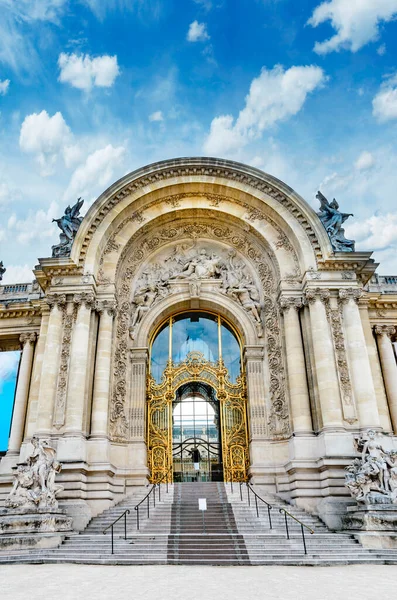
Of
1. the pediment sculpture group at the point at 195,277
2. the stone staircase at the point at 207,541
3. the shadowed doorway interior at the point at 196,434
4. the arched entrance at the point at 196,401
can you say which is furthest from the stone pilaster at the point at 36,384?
the shadowed doorway interior at the point at 196,434

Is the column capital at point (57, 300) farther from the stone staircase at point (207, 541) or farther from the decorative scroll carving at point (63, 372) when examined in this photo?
the stone staircase at point (207, 541)

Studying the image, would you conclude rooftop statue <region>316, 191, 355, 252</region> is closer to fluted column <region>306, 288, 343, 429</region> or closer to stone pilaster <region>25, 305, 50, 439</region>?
fluted column <region>306, 288, 343, 429</region>

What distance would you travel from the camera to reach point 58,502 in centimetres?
1391

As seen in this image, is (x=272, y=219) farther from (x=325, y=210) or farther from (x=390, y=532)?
(x=390, y=532)

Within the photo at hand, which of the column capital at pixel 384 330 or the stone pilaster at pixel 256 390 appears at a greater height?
the column capital at pixel 384 330

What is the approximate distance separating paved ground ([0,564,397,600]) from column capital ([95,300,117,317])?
A: 947 cm

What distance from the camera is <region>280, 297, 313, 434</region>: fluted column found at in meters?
15.9

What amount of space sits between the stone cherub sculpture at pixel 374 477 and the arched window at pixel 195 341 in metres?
6.81

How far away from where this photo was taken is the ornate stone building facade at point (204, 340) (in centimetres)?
1540

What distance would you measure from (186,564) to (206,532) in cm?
210

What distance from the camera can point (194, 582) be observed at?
7617 mm

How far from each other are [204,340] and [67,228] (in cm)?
729

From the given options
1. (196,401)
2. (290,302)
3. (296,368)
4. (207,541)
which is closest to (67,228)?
(196,401)

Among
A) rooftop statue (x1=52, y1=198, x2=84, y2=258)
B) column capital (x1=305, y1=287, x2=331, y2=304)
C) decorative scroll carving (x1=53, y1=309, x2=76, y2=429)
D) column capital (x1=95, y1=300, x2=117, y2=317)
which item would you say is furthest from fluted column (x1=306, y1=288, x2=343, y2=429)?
rooftop statue (x1=52, y1=198, x2=84, y2=258)
